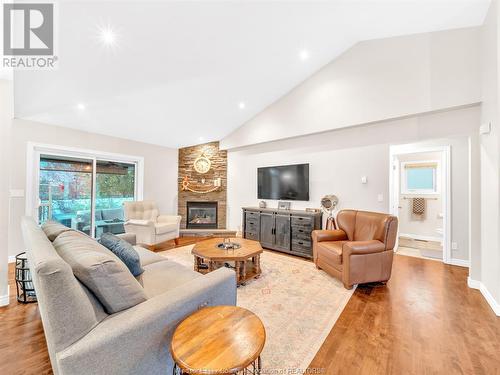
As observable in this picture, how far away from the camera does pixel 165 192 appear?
18.8 feet

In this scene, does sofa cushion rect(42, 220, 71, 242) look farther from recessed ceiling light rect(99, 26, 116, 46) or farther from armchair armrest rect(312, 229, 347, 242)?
armchair armrest rect(312, 229, 347, 242)

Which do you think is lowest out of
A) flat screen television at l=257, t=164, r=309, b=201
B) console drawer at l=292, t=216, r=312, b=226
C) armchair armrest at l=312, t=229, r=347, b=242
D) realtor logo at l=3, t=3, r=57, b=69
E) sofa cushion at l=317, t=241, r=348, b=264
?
sofa cushion at l=317, t=241, r=348, b=264

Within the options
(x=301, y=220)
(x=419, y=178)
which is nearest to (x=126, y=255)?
(x=301, y=220)

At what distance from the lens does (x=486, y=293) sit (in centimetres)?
A: 246

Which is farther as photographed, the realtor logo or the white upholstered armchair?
the white upholstered armchair

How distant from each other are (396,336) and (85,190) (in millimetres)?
5406

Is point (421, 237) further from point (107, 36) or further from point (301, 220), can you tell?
point (107, 36)

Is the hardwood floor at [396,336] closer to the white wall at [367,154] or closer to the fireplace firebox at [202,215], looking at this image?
the white wall at [367,154]

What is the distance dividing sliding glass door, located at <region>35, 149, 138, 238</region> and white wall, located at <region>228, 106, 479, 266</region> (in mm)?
3465

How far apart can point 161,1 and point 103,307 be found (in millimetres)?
2719

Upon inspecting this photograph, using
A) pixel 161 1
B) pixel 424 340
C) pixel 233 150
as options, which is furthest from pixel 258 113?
pixel 424 340

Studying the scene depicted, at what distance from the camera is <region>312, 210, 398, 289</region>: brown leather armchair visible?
266cm

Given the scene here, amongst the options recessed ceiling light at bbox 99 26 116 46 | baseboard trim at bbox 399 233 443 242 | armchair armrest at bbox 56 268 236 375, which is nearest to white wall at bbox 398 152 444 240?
baseboard trim at bbox 399 233 443 242

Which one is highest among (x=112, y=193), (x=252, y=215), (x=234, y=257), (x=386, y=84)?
(x=386, y=84)
